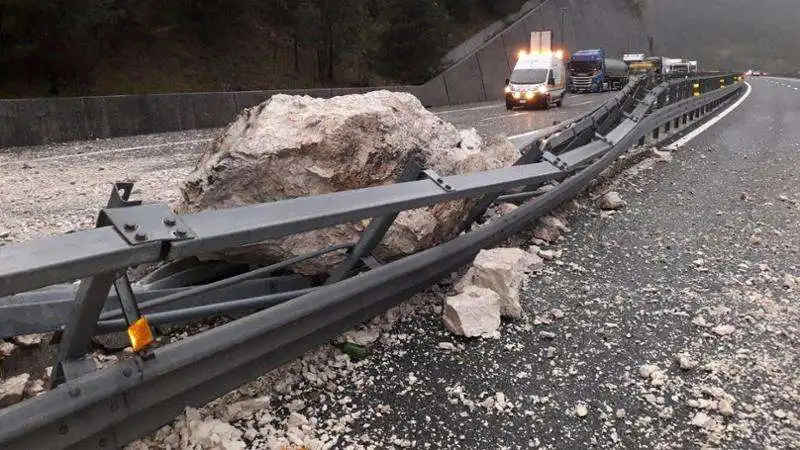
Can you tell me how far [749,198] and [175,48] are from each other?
68.3 ft

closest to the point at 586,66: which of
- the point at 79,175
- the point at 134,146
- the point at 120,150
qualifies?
the point at 134,146

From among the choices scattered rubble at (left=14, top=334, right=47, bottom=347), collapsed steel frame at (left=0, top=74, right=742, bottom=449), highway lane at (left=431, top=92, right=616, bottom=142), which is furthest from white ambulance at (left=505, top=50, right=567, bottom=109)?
scattered rubble at (left=14, top=334, right=47, bottom=347)

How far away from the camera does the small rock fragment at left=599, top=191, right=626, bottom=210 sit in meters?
6.42

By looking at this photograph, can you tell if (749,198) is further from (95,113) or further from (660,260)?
(95,113)

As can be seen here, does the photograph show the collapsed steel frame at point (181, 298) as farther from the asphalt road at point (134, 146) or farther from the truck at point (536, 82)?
the truck at point (536, 82)

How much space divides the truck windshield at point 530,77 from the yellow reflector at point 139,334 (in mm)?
25739

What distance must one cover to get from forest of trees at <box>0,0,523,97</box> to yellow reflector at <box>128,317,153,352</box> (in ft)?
51.8

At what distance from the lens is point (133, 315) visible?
84.0 inches

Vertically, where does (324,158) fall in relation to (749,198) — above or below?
above

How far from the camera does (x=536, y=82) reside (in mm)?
26141

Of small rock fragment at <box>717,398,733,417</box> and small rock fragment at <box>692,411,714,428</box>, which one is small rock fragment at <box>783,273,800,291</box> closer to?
small rock fragment at <box>717,398,733,417</box>

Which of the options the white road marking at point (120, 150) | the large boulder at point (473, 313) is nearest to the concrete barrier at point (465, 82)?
the white road marking at point (120, 150)

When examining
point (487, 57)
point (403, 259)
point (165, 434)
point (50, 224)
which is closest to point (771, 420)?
point (403, 259)

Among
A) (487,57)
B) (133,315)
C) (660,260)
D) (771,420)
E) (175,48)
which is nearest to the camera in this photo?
(133,315)
